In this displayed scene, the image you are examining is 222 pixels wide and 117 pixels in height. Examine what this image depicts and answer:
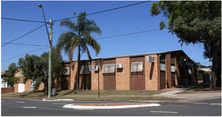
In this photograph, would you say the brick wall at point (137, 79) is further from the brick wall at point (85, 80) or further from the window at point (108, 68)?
the brick wall at point (85, 80)

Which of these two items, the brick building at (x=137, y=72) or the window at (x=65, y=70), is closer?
the brick building at (x=137, y=72)

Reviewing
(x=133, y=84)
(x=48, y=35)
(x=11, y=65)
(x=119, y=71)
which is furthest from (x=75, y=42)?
(x=11, y=65)

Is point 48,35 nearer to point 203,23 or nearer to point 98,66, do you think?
point 98,66

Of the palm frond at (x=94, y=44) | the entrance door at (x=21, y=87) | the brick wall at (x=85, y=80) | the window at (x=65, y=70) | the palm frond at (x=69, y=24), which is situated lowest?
the entrance door at (x=21, y=87)

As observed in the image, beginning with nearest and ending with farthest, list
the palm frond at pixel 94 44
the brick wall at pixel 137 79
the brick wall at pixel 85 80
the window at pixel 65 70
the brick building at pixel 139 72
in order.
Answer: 1. the brick building at pixel 139 72
2. the brick wall at pixel 137 79
3. the palm frond at pixel 94 44
4. the brick wall at pixel 85 80
5. the window at pixel 65 70

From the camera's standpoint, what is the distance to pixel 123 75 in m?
29.3

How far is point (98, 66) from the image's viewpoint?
3134 centimetres

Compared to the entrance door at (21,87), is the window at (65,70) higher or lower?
higher

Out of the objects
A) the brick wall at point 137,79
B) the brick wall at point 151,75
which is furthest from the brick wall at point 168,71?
the brick wall at point 137,79

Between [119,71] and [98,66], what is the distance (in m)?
3.33

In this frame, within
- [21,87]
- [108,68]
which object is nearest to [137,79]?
[108,68]

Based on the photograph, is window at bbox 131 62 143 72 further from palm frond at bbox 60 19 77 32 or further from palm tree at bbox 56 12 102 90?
palm frond at bbox 60 19 77 32

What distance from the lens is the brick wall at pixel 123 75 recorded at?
29.0 metres

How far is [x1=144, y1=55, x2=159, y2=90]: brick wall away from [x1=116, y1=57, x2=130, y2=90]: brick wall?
250 centimetres
